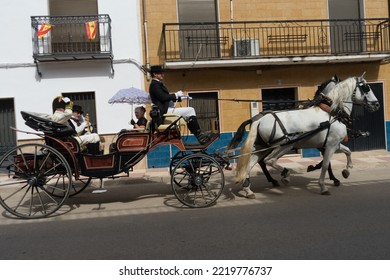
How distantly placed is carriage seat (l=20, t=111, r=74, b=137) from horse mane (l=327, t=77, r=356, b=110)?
4574 mm

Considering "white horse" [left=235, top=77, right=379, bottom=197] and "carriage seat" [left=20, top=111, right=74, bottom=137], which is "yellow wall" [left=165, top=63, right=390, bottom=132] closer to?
"white horse" [left=235, top=77, right=379, bottom=197]

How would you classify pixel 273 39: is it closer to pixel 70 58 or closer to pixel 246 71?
pixel 246 71

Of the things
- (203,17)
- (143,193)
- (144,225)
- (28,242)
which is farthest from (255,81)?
(28,242)

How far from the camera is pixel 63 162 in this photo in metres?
5.95

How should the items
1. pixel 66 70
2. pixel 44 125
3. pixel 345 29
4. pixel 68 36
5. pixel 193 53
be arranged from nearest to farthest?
1. pixel 44 125
2. pixel 66 70
3. pixel 68 36
4. pixel 193 53
5. pixel 345 29

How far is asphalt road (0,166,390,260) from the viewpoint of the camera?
431 cm

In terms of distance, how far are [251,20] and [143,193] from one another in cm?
727

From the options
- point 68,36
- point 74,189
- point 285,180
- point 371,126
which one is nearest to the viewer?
point 74,189

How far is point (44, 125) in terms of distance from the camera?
20.0ft

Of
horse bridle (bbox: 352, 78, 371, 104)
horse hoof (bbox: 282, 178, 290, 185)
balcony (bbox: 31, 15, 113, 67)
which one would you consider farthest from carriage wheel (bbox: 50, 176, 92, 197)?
horse bridle (bbox: 352, 78, 371, 104)

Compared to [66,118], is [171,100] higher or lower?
higher

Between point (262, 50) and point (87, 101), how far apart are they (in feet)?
18.8

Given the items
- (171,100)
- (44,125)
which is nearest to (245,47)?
(171,100)

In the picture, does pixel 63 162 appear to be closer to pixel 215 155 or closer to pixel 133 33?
pixel 215 155
